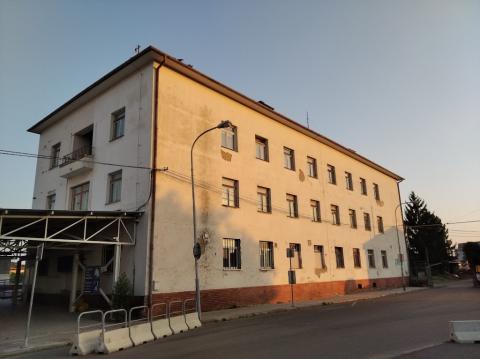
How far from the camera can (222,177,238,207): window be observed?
20.8 metres

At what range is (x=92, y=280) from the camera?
17.6 metres

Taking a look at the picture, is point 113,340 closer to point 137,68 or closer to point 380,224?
point 137,68

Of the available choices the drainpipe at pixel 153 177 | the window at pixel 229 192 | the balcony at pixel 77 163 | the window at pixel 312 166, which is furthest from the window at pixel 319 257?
the balcony at pixel 77 163

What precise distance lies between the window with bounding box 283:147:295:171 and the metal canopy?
481 inches

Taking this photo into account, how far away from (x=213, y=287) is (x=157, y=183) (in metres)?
5.68

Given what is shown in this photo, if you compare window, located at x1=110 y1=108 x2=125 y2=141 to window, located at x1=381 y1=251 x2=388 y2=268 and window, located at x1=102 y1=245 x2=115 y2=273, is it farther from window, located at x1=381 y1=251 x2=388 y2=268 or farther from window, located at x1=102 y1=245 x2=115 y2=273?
window, located at x1=381 y1=251 x2=388 y2=268

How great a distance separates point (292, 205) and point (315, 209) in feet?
9.98

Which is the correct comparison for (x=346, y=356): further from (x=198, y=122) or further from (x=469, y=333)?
(x=198, y=122)

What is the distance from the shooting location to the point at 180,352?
30.6 feet

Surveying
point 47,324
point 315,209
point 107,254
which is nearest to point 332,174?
point 315,209

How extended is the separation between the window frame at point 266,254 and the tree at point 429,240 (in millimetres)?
40246

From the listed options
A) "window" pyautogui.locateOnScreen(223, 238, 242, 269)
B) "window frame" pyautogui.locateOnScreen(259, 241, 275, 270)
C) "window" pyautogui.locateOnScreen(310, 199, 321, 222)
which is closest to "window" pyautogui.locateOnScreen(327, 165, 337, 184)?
"window" pyautogui.locateOnScreen(310, 199, 321, 222)

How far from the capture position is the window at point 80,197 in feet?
68.7

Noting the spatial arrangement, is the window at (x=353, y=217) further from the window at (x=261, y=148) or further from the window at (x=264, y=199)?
the window at (x=261, y=148)
